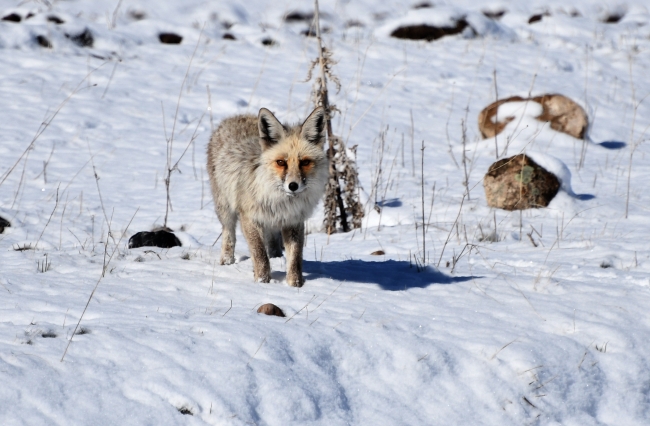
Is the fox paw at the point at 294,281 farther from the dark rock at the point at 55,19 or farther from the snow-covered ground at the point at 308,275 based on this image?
the dark rock at the point at 55,19

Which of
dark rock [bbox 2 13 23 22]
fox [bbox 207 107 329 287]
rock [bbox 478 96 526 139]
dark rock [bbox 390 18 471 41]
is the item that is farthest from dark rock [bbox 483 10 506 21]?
fox [bbox 207 107 329 287]

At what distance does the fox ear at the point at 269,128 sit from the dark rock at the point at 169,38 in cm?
1270

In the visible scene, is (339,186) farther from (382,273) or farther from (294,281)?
(294,281)

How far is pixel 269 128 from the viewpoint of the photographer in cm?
553

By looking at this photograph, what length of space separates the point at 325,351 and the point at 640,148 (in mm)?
11059

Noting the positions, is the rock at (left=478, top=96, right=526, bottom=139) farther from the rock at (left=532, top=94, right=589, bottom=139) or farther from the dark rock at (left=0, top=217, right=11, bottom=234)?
the dark rock at (left=0, top=217, right=11, bottom=234)

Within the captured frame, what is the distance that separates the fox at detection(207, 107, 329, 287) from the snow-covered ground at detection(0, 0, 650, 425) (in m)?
0.33

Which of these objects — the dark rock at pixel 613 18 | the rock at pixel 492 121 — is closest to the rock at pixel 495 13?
the dark rock at pixel 613 18

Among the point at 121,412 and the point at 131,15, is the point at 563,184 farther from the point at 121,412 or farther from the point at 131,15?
the point at 131,15

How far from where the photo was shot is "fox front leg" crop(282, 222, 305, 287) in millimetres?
5594

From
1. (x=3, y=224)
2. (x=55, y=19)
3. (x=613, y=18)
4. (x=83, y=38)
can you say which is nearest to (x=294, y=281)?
(x=3, y=224)

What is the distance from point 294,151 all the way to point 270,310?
Result: 1.31m

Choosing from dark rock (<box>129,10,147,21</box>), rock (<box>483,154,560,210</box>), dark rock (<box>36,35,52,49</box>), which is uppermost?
dark rock (<box>129,10,147,21</box>)

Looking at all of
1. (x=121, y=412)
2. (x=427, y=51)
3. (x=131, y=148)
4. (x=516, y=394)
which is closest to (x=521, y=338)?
(x=516, y=394)
